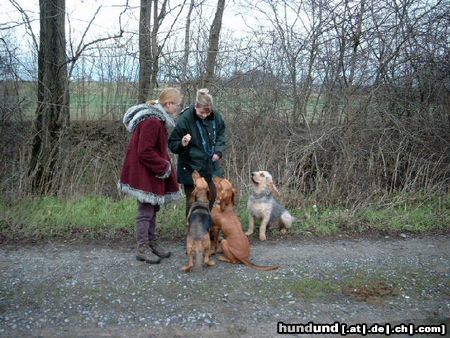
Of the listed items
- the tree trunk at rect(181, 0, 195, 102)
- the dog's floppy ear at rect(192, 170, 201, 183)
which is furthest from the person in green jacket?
the tree trunk at rect(181, 0, 195, 102)

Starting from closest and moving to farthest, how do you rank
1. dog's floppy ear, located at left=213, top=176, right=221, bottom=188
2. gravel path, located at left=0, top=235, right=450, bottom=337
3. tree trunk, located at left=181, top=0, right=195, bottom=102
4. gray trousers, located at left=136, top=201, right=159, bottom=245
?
gravel path, located at left=0, top=235, right=450, bottom=337 → gray trousers, located at left=136, top=201, right=159, bottom=245 → dog's floppy ear, located at left=213, top=176, right=221, bottom=188 → tree trunk, located at left=181, top=0, right=195, bottom=102

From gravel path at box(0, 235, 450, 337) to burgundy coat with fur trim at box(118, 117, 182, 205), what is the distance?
2.87ft

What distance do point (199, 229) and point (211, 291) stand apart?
793 mm

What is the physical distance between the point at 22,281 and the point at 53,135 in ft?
15.5

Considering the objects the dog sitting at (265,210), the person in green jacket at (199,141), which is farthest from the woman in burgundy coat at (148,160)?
the dog sitting at (265,210)

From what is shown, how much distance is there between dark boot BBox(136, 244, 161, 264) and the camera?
518cm

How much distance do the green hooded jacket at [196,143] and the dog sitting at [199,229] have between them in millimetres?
406

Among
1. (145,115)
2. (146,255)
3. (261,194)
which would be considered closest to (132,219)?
(146,255)

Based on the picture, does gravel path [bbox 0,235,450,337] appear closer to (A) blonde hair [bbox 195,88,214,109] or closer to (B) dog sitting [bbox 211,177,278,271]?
(B) dog sitting [bbox 211,177,278,271]

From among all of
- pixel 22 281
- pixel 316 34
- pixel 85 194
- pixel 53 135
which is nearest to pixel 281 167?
pixel 316 34

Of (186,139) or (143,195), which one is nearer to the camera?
(143,195)

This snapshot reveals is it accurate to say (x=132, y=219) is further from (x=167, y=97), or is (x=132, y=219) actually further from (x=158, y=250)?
(x=167, y=97)

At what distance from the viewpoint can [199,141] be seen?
18.7 ft

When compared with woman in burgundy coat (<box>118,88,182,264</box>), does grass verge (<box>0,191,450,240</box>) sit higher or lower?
lower
